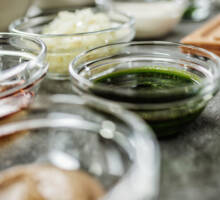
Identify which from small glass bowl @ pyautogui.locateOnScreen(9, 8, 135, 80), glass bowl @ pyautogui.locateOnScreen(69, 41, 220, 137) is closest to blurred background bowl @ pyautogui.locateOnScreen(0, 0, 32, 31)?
small glass bowl @ pyautogui.locateOnScreen(9, 8, 135, 80)

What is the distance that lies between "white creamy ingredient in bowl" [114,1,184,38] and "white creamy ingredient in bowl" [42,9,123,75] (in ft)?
0.72

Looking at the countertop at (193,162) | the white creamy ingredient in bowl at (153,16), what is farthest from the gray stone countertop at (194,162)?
the white creamy ingredient in bowl at (153,16)

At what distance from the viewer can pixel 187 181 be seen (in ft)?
1.22

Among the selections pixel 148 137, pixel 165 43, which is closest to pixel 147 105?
pixel 148 137

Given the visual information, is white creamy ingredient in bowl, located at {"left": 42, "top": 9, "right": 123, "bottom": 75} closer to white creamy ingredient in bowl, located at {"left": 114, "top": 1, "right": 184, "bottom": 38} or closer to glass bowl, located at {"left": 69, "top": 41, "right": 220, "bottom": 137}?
glass bowl, located at {"left": 69, "top": 41, "right": 220, "bottom": 137}

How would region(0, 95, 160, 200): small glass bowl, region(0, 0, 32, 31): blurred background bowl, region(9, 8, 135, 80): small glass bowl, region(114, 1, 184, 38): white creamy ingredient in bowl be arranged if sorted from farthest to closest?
region(114, 1, 184, 38): white creamy ingredient in bowl
region(0, 0, 32, 31): blurred background bowl
region(9, 8, 135, 80): small glass bowl
region(0, 95, 160, 200): small glass bowl

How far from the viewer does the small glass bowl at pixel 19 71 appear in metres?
0.42

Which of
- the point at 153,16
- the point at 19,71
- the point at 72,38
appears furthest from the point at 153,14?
the point at 19,71

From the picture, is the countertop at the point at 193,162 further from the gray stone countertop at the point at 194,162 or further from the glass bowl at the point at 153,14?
the glass bowl at the point at 153,14

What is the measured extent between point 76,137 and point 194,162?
0.16 metres

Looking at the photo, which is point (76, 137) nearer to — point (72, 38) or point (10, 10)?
point (72, 38)

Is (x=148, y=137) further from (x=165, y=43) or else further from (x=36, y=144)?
(x=165, y=43)

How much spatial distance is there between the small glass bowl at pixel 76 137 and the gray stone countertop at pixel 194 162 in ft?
0.23

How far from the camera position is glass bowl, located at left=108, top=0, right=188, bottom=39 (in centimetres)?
88
